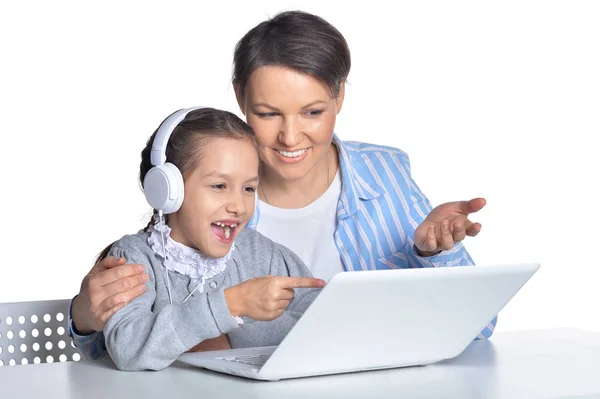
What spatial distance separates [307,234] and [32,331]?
0.78 m

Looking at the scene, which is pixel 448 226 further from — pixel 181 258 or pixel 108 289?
pixel 108 289

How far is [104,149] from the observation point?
11.1 feet

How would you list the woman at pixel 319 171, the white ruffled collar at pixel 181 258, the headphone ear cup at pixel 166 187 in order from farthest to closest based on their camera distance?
the woman at pixel 319 171, the white ruffled collar at pixel 181 258, the headphone ear cup at pixel 166 187

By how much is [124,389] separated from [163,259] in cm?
50

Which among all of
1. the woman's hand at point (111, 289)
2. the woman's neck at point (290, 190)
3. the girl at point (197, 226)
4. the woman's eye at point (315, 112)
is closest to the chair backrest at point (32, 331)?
the girl at point (197, 226)

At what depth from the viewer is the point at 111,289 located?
173 cm

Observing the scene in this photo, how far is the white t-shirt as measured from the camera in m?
2.58

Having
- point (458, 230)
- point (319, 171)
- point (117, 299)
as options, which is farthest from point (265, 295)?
point (319, 171)

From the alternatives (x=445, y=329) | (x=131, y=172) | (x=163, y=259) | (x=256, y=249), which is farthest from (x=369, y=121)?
(x=445, y=329)

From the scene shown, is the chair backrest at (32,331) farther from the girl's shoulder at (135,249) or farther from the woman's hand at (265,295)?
the woman's hand at (265,295)

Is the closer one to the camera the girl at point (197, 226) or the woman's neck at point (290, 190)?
the girl at point (197, 226)

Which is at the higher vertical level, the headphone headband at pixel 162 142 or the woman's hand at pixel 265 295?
the headphone headband at pixel 162 142

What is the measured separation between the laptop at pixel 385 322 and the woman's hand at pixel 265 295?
0.09 meters

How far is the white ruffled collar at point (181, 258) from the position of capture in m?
1.97
